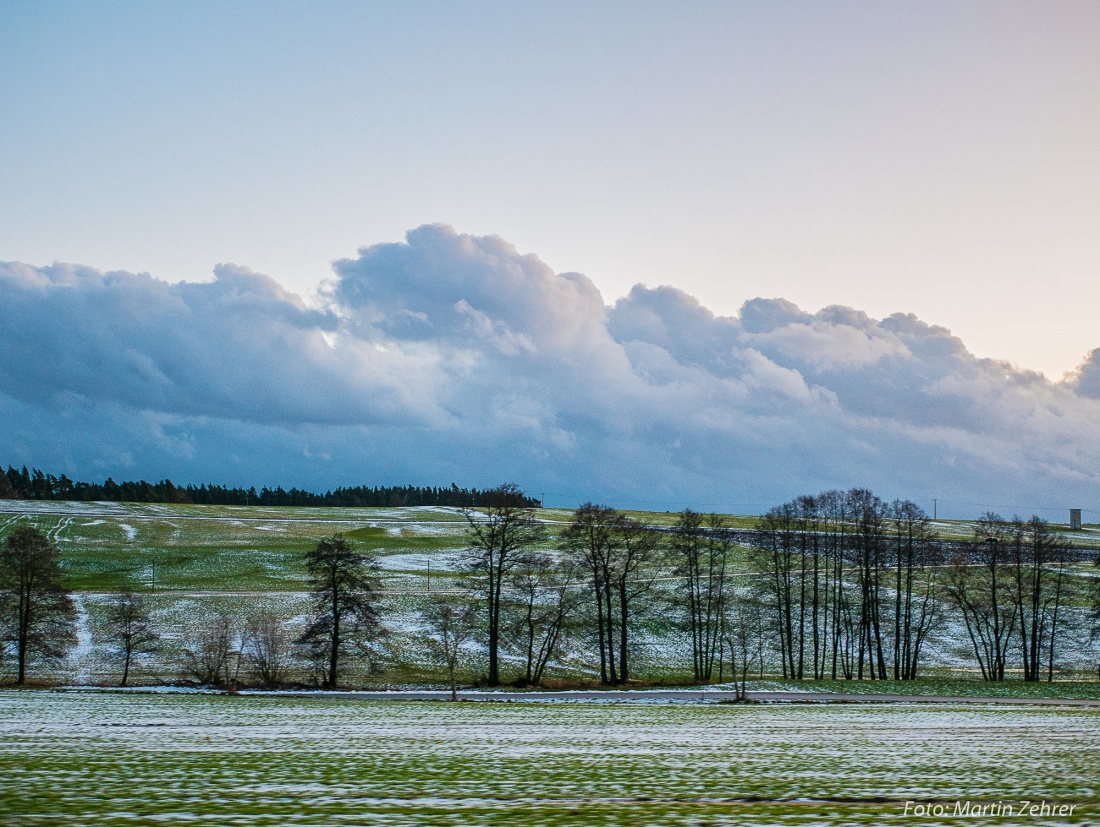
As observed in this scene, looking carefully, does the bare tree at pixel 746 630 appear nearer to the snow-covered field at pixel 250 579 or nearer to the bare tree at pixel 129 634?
the snow-covered field at pixel 250 579

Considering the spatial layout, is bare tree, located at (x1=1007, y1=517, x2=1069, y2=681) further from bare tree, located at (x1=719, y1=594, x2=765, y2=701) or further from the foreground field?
the foreground field

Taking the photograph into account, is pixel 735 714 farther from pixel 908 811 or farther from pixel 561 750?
pixel 908 811

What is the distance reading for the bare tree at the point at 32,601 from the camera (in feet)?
187

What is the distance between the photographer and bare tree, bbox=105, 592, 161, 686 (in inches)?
2301

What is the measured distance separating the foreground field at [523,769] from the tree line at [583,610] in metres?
28.2

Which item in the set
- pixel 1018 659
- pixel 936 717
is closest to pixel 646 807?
pixel 936 717

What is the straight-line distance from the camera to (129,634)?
5800 centimetres

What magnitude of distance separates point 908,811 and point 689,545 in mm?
58430

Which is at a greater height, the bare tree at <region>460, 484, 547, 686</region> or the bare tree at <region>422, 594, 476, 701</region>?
the bare tree at <region>460, 484, 547, 686</region>

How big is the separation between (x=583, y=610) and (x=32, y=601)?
48.0 m

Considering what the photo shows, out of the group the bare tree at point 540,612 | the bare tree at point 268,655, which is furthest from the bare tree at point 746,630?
the bare tree at point 268,655

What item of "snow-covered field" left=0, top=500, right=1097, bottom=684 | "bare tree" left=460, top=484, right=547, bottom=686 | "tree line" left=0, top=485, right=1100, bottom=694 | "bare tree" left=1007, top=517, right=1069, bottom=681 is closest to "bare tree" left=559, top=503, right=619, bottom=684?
"tree line" left=0, top=485, right=1100, bottom=694

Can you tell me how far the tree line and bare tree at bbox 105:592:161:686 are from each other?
0.73ft

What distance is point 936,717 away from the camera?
31531mm
